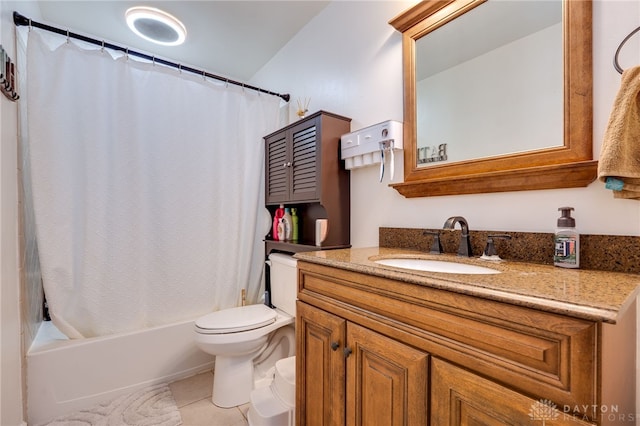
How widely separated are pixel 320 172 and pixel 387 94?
1.79 feet

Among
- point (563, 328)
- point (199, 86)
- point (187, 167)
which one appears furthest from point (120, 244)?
point (563, 328)

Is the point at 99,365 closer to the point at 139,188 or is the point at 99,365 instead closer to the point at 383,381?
the point at 139,188

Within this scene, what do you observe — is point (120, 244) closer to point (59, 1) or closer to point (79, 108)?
point (79, 108)

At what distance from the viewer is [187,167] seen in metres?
2.03

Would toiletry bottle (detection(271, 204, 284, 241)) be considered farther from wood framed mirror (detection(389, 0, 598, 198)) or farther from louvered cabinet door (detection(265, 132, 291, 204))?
wood framed mirror (detection(389, 0, 598, 198))

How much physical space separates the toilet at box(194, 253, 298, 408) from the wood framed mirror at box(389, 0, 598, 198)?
0.98 m

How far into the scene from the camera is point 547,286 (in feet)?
2.07

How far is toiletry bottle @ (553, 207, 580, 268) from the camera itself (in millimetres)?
852

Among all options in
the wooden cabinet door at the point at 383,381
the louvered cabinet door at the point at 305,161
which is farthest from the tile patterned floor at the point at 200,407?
the louvered cabinet door at the point at 305,161

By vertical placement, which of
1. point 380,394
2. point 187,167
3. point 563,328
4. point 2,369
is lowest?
point 2,369

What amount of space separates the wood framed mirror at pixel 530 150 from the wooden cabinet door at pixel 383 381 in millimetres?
698

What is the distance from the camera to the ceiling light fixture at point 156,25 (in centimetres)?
192

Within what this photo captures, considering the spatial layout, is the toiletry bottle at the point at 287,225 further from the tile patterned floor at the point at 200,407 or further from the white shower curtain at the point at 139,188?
the tile patterned floor at the point at 200,407

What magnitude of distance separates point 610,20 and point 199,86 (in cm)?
215
